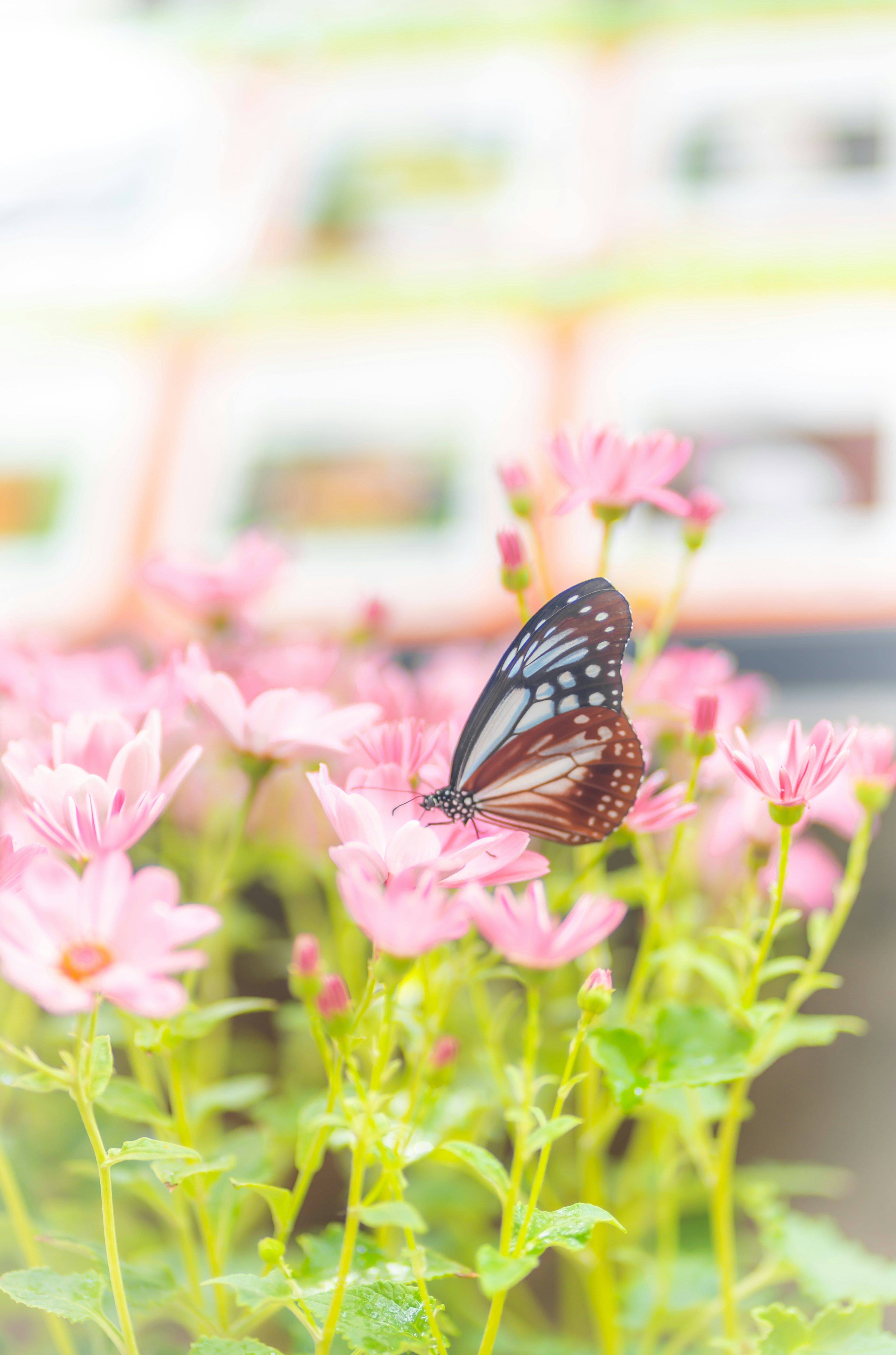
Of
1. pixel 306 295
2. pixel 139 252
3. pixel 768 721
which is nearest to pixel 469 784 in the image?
pixel 768 721

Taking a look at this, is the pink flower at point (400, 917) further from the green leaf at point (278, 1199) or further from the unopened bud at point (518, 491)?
the unopened bud at point (518, 491)

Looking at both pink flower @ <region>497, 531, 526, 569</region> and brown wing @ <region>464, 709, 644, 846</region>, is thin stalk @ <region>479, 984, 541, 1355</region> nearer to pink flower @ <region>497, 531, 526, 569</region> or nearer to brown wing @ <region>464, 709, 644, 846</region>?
brown wing @ <region>464, 709, 644, 846</region>

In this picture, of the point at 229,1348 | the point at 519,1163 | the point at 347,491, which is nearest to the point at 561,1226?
the point at 519,1163

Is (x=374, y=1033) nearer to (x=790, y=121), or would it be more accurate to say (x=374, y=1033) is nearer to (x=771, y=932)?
(x=771, y=932)

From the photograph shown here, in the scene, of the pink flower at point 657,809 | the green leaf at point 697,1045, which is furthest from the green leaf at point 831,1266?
the pink flower at point 657,809

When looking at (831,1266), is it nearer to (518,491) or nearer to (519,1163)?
(519,1163)

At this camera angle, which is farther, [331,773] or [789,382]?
[789,382]

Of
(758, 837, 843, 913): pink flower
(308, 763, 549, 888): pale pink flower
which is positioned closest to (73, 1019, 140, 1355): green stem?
(308, 763, 549, 888): pale pink flower
